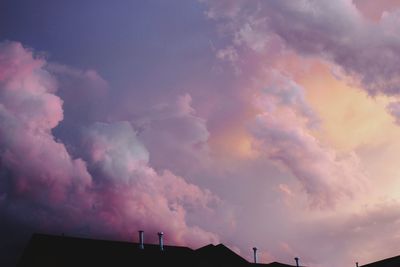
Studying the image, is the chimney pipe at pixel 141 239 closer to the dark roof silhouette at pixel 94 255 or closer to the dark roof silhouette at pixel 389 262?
the dark roof silhouette at pixel 94 255

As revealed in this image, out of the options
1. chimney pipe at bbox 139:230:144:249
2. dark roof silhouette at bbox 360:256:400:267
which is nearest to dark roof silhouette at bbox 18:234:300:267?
chimney pipe at bbox 139:230:144:249

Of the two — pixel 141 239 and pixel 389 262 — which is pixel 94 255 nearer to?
pixel 141 239

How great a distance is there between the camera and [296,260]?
47.5 meters

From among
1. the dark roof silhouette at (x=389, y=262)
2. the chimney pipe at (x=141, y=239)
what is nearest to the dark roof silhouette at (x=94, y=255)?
the chimney pipe at (x=141, y=239)

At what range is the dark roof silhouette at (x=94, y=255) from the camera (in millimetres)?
30234

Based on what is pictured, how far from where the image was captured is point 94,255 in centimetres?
3164

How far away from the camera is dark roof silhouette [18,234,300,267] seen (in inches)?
1190

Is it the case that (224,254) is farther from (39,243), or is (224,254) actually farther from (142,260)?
(39,243)

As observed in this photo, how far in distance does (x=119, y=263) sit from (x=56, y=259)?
4401 mm

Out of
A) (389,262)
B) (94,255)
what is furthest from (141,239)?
(389,262)

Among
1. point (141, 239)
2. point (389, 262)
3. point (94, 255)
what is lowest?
point (389, 262)

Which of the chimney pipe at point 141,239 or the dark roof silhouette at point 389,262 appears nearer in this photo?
the chimney pipe at point 141,239

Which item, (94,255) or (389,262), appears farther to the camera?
(389,262)

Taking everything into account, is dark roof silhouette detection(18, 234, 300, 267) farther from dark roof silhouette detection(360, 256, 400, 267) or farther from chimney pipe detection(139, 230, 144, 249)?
dark roof silhouette detection(360, 256, 400, 267)
